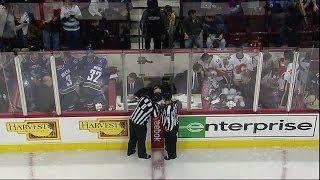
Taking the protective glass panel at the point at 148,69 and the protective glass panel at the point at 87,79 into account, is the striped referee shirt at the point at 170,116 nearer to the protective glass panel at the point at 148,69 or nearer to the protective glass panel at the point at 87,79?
the protective glass panel at the point at 148,69

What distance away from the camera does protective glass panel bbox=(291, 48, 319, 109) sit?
8.47 meters

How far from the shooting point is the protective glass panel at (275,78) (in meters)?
8.49

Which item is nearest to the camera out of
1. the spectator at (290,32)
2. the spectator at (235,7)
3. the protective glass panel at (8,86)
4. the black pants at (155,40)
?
the protective glass panel at (8,86)

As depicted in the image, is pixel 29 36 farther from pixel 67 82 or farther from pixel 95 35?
pixel 67 82

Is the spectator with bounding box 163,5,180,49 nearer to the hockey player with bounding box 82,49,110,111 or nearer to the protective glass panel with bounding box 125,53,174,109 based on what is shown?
the protective glass panel with bounding box 125,53,174,109

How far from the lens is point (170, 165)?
856 centimetres

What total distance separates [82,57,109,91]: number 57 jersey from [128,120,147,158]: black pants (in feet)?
2.27

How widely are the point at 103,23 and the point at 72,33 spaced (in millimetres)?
517

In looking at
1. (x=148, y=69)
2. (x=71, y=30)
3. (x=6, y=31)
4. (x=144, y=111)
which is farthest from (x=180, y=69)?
(x=6, y=31)

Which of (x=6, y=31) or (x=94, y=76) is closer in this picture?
(x=94, y=76)

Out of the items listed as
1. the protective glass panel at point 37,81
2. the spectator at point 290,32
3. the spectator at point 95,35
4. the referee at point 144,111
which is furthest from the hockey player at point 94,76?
the spectator at point 290,32

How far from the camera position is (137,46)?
34.0 ft

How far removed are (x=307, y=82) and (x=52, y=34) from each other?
391cm

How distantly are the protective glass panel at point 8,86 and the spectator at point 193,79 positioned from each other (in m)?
2.10
